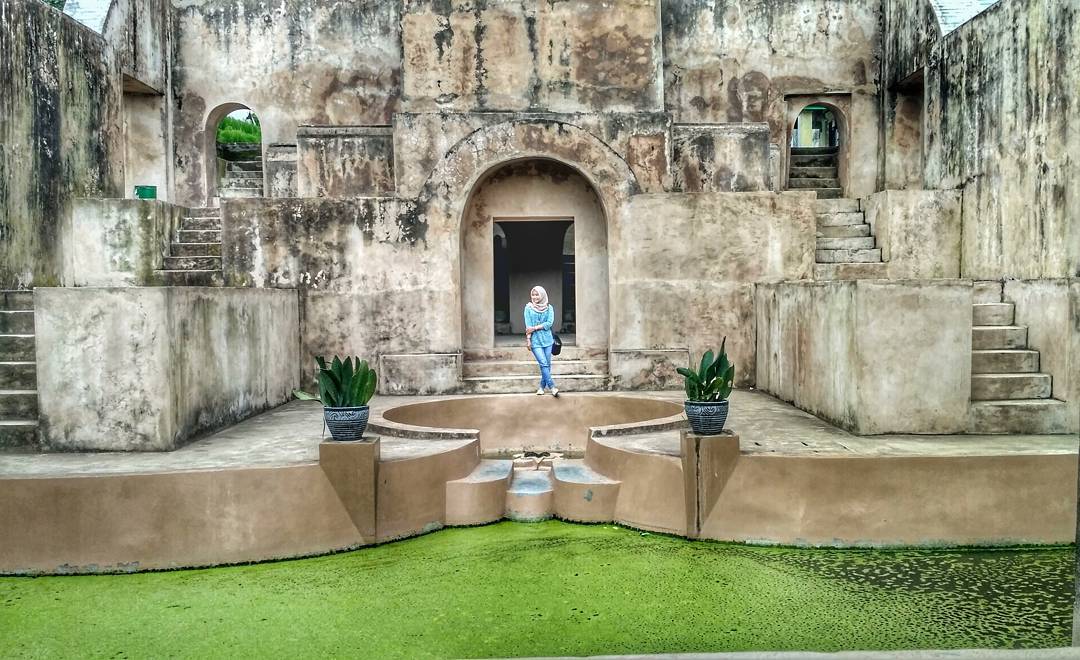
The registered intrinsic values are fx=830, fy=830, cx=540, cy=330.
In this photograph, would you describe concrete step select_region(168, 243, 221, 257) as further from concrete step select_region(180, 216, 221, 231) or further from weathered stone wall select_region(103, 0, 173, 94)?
weathered stone wall select_region(103, 0, 173, 94)

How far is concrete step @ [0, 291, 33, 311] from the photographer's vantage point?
336 inches

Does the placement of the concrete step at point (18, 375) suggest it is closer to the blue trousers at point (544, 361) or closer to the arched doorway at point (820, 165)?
the blue trousers at point (544, 361)

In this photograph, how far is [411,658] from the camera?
4.79m

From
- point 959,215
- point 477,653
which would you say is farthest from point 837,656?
point 959,215

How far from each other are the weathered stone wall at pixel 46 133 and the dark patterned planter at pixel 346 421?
5.76 meters

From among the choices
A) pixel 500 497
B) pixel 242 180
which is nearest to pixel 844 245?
pixel 500 497

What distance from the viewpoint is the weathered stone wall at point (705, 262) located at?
10938 mm

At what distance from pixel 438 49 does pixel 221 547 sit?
25.8 ft

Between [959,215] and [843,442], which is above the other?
[959,215]

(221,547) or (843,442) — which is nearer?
(221,547)

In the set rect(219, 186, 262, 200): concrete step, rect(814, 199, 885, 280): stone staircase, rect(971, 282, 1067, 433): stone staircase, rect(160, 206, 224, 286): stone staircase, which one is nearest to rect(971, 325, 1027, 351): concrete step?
rect(971, 282, 1067, 433): stone staircase

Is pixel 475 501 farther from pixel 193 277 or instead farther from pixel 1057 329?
pixel 193 277

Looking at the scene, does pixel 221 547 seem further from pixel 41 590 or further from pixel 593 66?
pixel 593 66

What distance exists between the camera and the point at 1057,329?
7.77 metres
